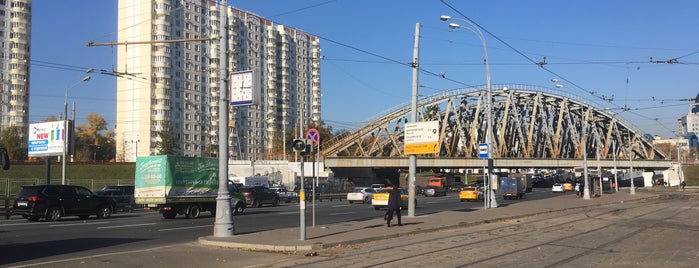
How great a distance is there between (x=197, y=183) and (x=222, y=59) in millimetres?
12290


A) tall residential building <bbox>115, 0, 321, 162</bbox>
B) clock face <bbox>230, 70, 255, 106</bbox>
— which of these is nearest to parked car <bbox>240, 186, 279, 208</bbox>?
clock face <bbox>230, 70, 255, 106</bbox>

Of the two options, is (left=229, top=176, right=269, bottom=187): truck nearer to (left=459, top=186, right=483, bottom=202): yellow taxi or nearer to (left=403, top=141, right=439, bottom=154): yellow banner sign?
(left=459, top=186, right=483, bottom=202): yellow taxi

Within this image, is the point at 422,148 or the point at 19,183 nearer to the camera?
the point at 422,148

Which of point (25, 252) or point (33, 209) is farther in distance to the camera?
point (33, 209)

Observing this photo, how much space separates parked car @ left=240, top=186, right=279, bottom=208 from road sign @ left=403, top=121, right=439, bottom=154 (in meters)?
19.0

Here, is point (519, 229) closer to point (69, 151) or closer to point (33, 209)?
point (33, 209)

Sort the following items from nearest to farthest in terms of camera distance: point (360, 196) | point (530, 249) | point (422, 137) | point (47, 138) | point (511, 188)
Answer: point (530, 249), point (422, 137), point (47, 138), point (360, 196), point (511, 188)

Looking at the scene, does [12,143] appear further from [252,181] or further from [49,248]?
[49,248]

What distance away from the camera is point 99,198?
28109mm

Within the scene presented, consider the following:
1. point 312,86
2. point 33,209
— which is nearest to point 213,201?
point 33,209

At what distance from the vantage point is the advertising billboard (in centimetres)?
4197

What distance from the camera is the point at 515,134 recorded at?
121938 millimetres

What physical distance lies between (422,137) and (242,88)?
10161 mm

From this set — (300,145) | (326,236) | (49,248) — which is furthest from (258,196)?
(49,248)
